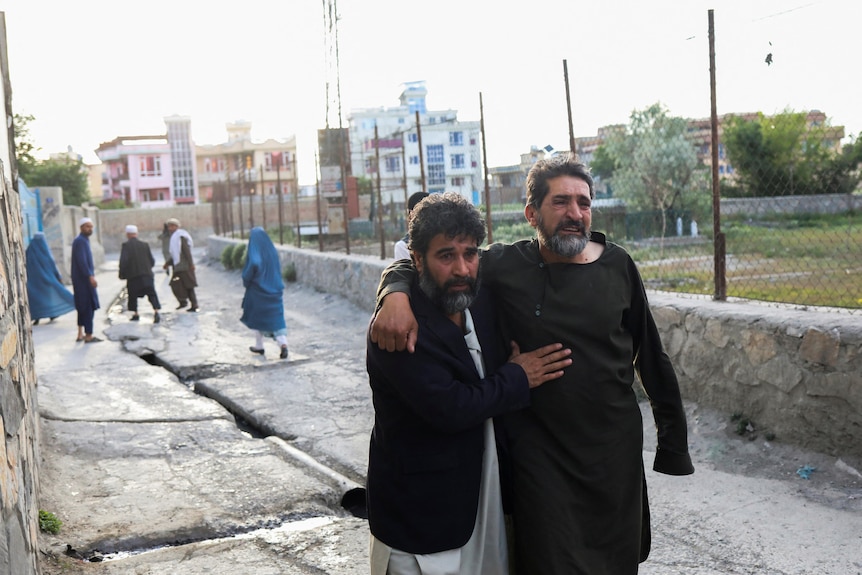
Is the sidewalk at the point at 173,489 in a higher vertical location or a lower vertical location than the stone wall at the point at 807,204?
lower

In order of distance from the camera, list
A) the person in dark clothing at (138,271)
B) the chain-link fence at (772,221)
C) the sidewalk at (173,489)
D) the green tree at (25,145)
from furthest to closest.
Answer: the green tree at (25,145)
the person in dark clothing at (138,271)
the chain-link fence at (772,221)
the sidewalk at (173,489)

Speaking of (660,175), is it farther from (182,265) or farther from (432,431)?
(432,431)

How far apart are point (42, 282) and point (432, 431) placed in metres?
11.5

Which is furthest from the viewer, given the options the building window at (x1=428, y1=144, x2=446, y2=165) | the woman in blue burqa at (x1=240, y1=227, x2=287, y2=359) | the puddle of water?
the building window at (x1=428, y1=144, x2=446, y2=165)

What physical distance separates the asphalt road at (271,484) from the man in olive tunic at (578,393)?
136 cm

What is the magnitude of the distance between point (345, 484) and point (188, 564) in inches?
45.3

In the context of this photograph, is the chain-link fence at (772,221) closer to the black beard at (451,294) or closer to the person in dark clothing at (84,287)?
the black beard at (451,294)

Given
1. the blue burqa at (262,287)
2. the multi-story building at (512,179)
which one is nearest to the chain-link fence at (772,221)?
the multi-story building at (512,179)

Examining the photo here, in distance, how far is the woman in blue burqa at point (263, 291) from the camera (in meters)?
9.09

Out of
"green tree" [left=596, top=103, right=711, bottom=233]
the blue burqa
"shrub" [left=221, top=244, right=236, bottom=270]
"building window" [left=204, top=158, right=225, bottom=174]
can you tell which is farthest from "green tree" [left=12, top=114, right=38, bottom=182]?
"building window" [left=204, top=158, right=225, bottom=174]

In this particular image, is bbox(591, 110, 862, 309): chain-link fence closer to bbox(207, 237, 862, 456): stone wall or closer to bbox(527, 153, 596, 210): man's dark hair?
bbox(207, 237, 862, 456): stone wall

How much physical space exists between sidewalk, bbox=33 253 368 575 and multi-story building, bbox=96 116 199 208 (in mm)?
77898

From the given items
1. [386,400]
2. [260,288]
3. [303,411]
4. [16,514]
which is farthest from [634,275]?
[260,288]

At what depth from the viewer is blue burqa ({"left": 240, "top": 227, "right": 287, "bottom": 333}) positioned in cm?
909
